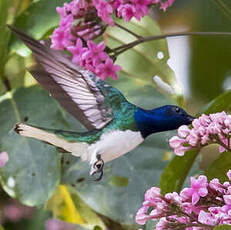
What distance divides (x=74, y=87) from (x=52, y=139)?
89 millimetres

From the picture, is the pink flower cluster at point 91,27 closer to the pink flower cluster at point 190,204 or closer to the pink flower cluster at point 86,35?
the pink flower cluster at point 86,35

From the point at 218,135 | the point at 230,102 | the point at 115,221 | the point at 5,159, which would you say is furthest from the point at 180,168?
the point at 5,159

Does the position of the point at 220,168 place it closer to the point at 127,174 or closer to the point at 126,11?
the point at 126,11

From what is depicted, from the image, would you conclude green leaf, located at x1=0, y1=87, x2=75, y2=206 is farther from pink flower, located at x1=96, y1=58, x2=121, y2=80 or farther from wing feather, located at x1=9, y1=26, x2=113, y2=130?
wing feather, located at x1=9, y1=26, x2=113, y2=130

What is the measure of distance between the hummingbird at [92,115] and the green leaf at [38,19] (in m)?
0.51

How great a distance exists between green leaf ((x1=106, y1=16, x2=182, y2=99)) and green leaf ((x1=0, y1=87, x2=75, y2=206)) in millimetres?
191

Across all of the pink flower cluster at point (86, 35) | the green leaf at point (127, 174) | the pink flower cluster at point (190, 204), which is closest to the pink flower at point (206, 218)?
the pink flower cluster at point (190, 204)

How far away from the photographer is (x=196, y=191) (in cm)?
97

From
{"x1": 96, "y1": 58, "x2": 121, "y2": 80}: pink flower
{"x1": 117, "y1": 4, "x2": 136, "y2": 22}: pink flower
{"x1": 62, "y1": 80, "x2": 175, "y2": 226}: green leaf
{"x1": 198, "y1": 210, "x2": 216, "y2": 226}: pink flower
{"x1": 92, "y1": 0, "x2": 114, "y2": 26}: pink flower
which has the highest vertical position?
{"x1": 92, "y1": 0, "x2": 114, "y2": 26}: pink flower

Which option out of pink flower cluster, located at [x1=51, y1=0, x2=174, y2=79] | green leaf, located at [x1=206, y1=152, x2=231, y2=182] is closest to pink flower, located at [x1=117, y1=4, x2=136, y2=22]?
pink flower cluster, located at [x1=51, y1=0, x2=174, y2=79]

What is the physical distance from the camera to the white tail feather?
1076 millimetres

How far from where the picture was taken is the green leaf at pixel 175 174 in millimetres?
1267

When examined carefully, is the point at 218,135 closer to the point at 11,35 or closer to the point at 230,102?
the point at 230,102

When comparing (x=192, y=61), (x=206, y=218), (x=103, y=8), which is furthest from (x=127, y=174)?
(x=206, y=218)
